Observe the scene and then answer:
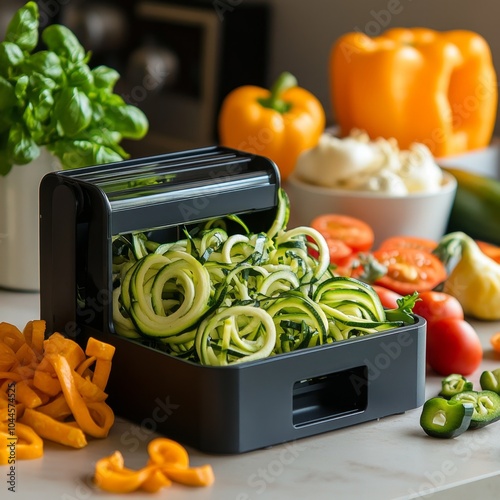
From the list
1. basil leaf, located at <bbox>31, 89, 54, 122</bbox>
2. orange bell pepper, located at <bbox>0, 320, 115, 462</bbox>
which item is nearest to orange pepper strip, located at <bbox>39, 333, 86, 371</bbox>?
orange bell pepper, located at <bbox>0, 320, 115, 462</bbox>

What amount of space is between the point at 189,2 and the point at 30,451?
2.93 m

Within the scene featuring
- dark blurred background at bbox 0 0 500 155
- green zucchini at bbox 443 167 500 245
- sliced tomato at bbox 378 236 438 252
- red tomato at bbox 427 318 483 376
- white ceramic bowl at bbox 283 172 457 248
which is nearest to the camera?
red tomato at bbox 427 318 483 376

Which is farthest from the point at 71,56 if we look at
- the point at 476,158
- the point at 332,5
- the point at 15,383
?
the point at 332,5

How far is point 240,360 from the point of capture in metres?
1.14

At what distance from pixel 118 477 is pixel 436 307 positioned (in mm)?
613

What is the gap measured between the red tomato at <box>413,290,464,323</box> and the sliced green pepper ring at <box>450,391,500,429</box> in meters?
0.22

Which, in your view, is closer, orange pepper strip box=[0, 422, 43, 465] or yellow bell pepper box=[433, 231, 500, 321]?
orange pepper strip box=[0, 422, 43, 465]

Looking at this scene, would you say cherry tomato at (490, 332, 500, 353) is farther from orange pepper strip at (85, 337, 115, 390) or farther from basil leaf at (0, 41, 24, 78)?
basil leaf at (0, 41, 24, 78)

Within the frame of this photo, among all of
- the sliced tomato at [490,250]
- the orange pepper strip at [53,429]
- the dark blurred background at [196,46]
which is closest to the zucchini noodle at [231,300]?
the orange pepper strip at [53,429]

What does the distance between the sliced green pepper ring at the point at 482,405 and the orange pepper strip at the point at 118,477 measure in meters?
0.38

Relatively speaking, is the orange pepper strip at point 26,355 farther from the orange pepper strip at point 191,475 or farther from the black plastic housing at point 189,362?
the orange pepper strip at point 191,475

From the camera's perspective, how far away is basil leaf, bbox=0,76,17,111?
1589 mm

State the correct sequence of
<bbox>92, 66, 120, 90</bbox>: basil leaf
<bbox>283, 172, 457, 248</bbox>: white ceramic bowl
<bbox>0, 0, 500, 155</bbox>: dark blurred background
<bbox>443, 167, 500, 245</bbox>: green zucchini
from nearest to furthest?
<bbox>92, 66, 120, 90</bbox>: basil leaf → <bbox>283, 172, 457, 248</bbox>: white ceramic bowl → <bbox>443, 167, 500, 245</bbox>: green zucchini → <bbox>0, 0, 500, 155</bbox>: dark blurred background

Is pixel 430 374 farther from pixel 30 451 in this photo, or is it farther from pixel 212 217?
pixel 30 451
